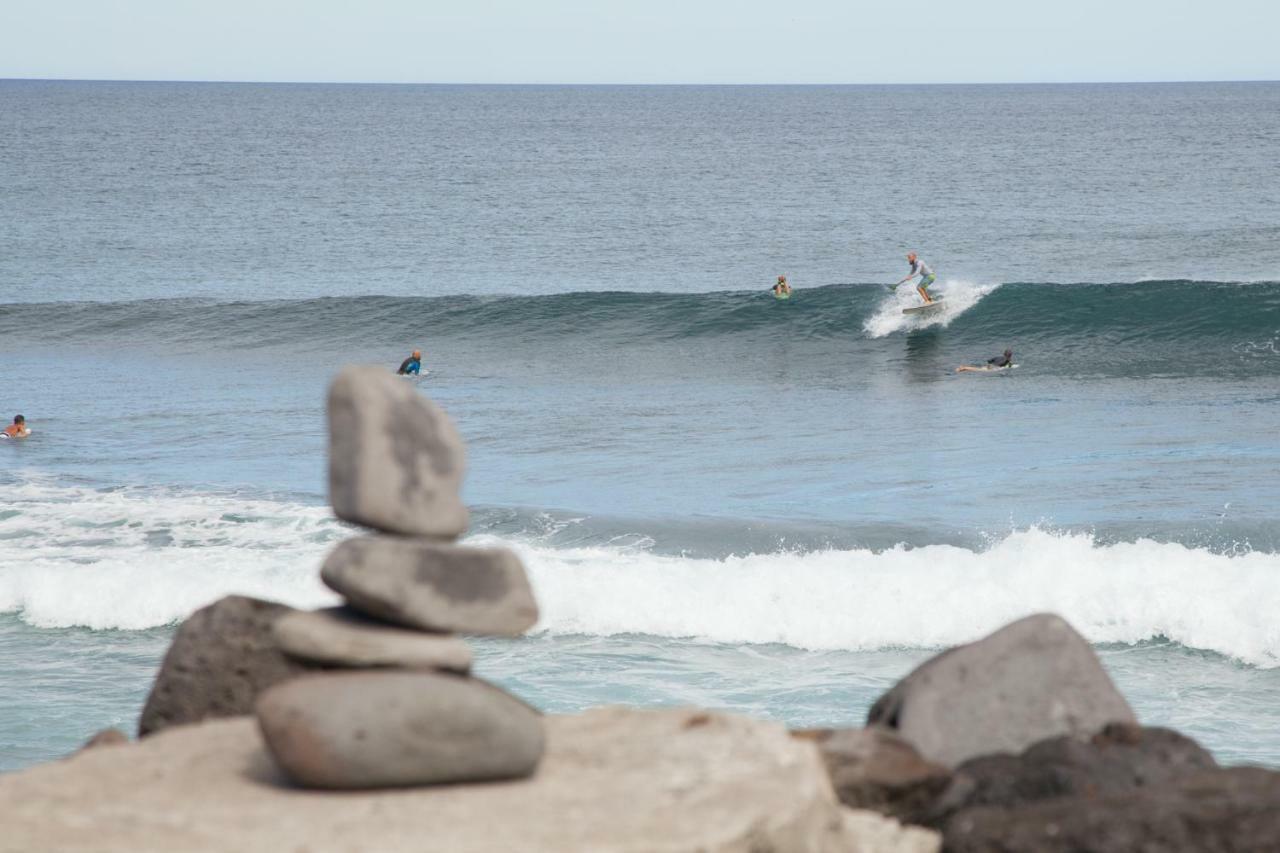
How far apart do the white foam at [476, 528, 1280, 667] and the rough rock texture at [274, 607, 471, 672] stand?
8.05m

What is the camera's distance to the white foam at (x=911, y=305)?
35875 mm

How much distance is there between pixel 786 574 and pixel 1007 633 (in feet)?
26.8

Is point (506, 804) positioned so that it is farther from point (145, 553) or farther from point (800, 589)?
point (145, 553)

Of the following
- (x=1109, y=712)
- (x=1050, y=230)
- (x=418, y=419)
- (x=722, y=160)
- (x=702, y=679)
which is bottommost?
(x=702, y=679)

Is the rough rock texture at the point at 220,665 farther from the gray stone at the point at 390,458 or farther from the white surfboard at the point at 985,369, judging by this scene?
the white surfboard at the point at 985,369

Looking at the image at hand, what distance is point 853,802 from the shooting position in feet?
22.8

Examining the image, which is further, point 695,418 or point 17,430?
point 695,418

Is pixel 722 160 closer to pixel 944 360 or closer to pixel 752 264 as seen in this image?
pixel 752 264

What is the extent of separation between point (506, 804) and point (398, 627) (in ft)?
3.09

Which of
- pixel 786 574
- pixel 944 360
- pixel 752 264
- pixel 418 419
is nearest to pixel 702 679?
pixel 786 574

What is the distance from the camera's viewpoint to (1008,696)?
7629mm

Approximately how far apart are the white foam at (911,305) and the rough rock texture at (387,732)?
97.9 feet

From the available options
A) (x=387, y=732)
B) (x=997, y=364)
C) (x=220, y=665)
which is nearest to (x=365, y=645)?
(x=387, y=732)

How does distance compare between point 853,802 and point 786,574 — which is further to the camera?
point 786,574
